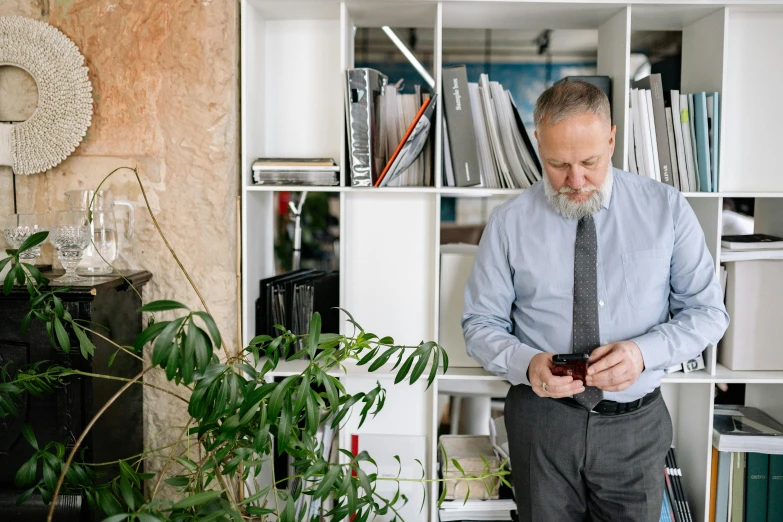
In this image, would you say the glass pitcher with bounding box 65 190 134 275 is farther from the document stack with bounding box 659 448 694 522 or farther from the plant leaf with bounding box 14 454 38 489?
the document stack with bounding box 659 448 694 522

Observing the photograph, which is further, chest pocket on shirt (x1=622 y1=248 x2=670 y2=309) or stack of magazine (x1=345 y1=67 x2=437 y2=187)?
stack of magazine (x1=345 y1=67 x2=437 y2=187)

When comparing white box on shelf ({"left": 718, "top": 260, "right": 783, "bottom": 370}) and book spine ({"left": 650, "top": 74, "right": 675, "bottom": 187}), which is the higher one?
book spine ({"left": 650, "top": 74, "right": 675, "bottom": 187})

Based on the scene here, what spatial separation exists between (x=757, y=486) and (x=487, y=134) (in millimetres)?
1505

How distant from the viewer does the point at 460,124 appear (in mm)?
2217

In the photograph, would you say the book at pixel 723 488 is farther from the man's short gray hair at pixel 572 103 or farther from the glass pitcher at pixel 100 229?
the glass pitcher at pixel 100 229

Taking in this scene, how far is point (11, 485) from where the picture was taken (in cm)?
190

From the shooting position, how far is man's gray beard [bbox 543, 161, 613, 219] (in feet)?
6.06

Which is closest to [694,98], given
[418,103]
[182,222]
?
[418,103]

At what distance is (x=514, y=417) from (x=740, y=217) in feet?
4.53

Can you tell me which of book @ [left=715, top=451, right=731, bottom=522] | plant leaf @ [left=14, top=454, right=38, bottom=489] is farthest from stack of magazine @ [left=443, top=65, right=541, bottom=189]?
plant leaf @ [left=14, top=454, right=38, bottom=489]

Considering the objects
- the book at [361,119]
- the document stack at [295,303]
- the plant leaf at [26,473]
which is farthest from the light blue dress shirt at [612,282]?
the plant leaf at [26,473]

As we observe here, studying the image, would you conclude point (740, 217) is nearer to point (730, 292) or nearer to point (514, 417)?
point (730, 292)

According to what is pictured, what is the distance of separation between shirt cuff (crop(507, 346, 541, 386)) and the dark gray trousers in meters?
0.11

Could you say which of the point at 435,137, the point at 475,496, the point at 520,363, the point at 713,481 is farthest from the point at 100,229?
the point at 713,481
